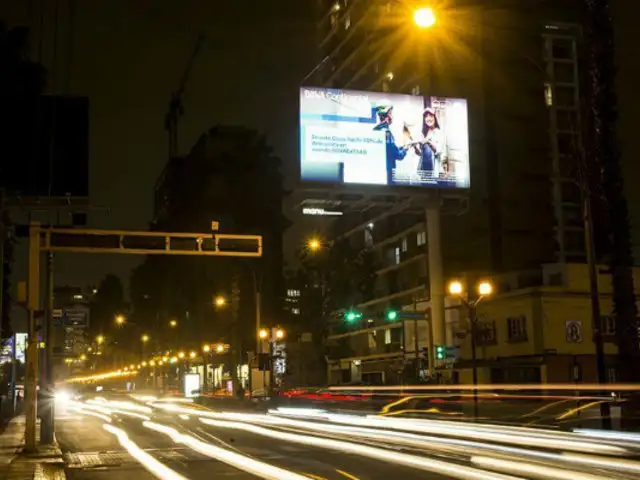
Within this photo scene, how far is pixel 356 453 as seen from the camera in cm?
1883

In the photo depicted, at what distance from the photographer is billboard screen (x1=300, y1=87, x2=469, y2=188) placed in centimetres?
4444

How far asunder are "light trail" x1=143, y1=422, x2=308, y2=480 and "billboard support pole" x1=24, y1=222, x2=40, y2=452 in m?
4.01

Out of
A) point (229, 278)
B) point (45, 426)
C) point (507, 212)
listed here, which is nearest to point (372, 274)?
point (507, 212)

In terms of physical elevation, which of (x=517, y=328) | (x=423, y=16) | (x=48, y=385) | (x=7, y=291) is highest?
(x=423, y=16)

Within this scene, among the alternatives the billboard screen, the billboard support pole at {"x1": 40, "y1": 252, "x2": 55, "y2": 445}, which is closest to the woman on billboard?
the billboard screen

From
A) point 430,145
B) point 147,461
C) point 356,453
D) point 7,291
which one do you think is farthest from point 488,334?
point 147,461

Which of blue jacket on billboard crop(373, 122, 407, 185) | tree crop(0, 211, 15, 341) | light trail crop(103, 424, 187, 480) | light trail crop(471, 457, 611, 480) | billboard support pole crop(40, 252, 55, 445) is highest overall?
blue jacket on billboard crop(373, 122, 407, 185)

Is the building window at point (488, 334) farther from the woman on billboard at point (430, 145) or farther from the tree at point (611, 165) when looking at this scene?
the tree at point (611, 165)

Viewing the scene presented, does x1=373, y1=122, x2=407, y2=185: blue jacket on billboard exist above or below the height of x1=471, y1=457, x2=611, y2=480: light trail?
above

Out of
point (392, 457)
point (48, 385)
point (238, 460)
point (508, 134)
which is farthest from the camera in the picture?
point (508, 134)

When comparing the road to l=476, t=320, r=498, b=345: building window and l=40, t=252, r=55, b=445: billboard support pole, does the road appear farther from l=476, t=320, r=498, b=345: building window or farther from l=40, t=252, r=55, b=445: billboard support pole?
l=476, t=320, r=498, b=345: building window

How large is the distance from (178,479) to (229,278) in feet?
276

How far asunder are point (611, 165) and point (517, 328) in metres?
28.0

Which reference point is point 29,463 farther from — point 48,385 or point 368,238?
point 368,238
